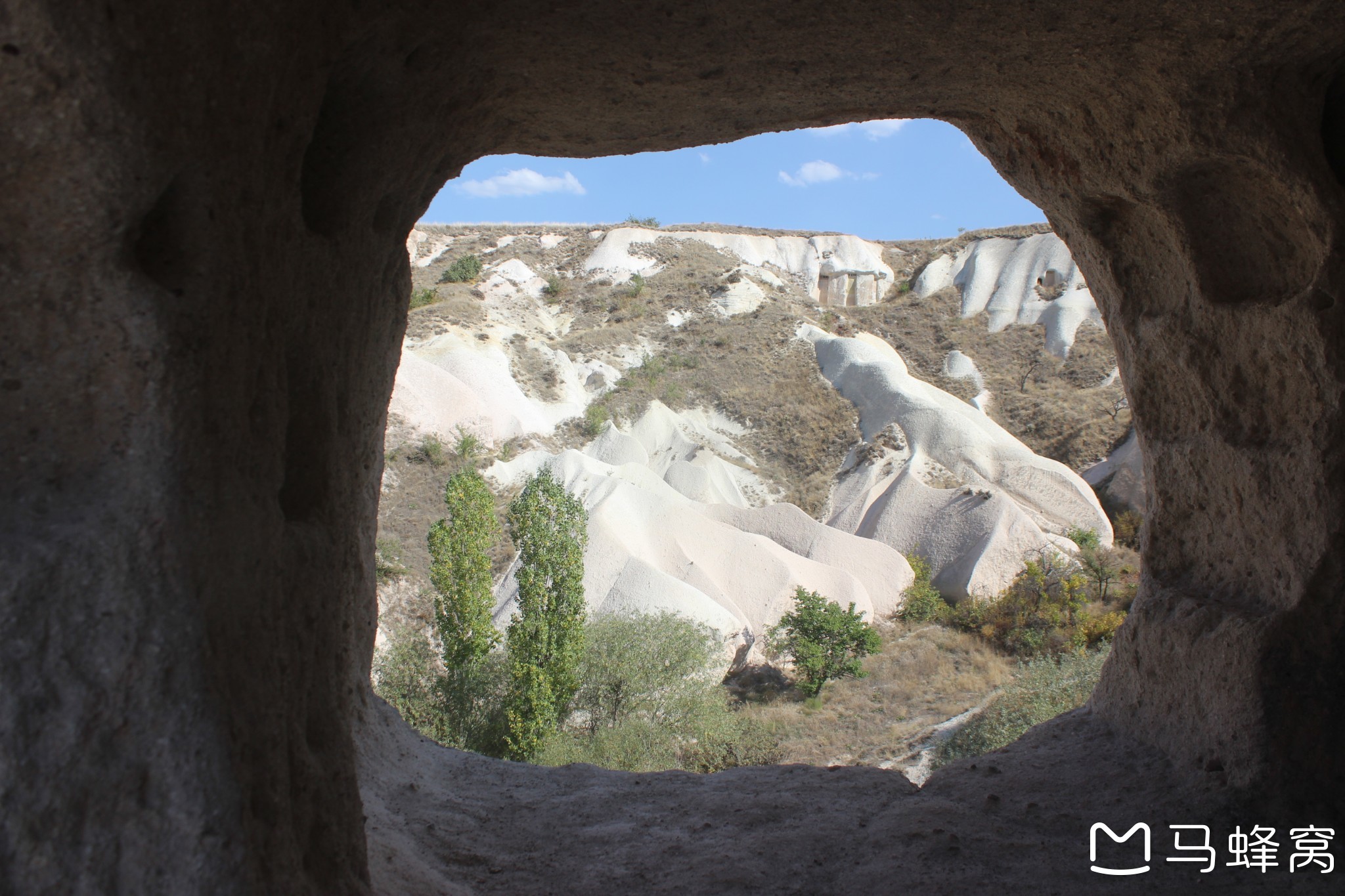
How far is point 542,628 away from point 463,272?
1999 cm

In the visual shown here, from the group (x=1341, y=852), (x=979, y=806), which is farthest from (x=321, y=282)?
(x=1341, y=852)

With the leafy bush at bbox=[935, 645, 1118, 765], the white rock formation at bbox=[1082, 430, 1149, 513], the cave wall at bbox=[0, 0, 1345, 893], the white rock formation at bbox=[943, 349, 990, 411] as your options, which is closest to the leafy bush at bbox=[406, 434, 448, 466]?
the leafy bush at bbox=[935, 645, 1118, 765]

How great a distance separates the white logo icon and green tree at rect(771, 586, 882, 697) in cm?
1173

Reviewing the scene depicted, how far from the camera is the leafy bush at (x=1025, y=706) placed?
9.94 metres

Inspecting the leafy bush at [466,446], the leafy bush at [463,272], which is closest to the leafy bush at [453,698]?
the leafy bush at [466,446]

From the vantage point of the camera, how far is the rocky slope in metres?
18.0

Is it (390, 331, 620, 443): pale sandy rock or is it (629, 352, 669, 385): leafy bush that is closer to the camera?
(390, 331, 620, 443): pale sandy rock

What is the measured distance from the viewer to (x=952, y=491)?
20594 millimetres

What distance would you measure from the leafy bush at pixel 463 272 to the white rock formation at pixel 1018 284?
17.5m

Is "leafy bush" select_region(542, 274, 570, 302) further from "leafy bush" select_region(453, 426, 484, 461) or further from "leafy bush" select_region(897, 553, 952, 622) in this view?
"leafy bush" select_region(897, 553, 952, 622)

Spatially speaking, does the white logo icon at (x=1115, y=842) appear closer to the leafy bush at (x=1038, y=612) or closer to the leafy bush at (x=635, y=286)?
the leafy bush at (x=1038, y=612)

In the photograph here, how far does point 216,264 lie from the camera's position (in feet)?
5.79

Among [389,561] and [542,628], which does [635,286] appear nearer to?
[389,561]

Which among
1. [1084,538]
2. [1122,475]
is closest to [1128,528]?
[1122,475]
